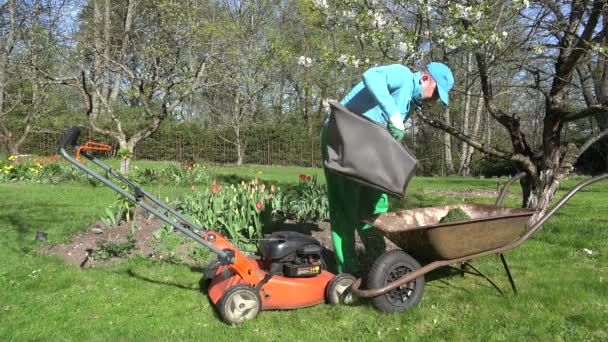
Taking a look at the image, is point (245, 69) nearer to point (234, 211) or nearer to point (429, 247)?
point (234, 211)

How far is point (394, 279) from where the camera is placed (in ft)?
10.8

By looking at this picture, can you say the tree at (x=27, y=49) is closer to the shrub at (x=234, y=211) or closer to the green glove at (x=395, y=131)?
the shrub at (x=234, y=211)

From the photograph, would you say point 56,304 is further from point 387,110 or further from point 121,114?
point 121,114

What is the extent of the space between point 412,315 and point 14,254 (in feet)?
12.0

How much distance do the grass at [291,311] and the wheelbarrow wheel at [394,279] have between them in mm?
72

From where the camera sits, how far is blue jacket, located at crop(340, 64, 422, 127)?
317cm

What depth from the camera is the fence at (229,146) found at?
64.4 feet

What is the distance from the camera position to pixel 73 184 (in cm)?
996

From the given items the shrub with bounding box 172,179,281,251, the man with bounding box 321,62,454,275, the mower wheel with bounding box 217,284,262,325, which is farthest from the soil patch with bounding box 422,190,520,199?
the mower wheel with bounding box 217,284,262,325

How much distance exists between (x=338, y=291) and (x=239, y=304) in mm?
713

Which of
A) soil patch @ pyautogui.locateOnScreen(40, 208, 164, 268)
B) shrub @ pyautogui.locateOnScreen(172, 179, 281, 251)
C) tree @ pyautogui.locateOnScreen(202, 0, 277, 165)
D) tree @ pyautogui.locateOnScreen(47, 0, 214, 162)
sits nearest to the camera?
soil patch @ pyautogui.locateOnScreen(40, 208, 164, 268)

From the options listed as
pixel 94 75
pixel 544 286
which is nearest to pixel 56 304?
pixel 544 286

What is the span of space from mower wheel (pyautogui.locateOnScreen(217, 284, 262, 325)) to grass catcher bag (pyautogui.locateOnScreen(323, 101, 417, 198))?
98cm

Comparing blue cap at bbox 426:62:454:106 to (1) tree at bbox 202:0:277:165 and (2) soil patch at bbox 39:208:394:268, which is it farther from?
(1) tree at bbox 202:0:277:165
